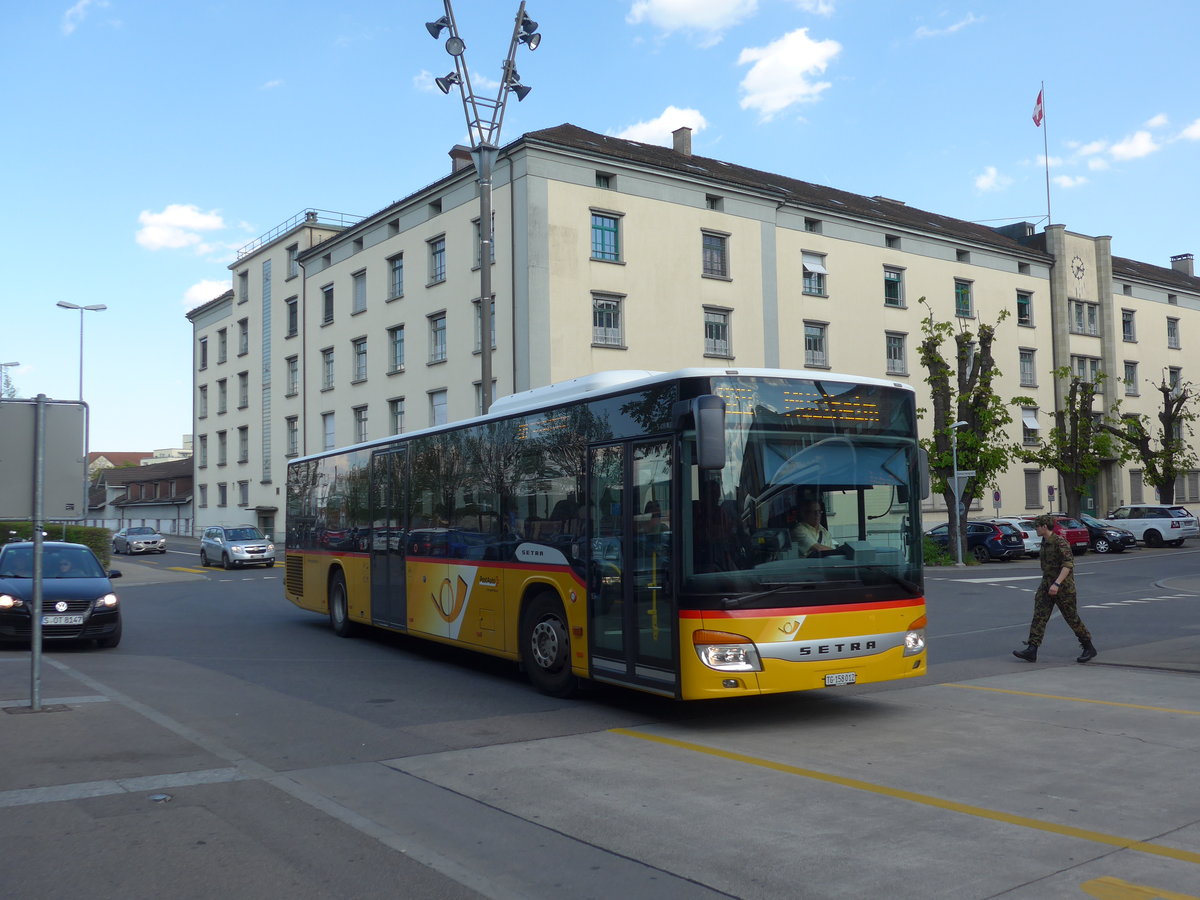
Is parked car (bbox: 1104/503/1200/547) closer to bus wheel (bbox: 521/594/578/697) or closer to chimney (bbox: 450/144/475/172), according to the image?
chimney (bbox: 450/144/475/172)

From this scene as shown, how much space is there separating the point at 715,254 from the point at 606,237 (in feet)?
17.1

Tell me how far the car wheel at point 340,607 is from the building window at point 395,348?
2853 cm

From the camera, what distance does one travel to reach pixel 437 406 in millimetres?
42031

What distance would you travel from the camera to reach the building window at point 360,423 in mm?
47281

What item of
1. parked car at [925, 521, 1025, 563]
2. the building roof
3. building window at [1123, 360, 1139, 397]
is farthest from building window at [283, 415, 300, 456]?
building window at [1123, 360, 1139, 397]

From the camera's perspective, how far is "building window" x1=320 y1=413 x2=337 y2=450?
4994 cm

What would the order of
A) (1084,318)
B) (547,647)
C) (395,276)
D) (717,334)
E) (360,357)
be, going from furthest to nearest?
(1084,318) → (360,357) → (395,276) → (717,334) → (547,647)

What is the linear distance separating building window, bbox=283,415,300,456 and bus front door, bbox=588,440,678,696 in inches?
1781

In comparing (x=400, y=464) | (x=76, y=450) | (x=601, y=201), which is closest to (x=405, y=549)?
(x=400, y=464)

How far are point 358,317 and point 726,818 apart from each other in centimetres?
4344

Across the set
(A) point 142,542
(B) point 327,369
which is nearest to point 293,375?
(B) point 327,369

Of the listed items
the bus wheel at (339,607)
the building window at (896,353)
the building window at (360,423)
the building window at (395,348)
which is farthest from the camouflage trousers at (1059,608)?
the building window at (360,423)

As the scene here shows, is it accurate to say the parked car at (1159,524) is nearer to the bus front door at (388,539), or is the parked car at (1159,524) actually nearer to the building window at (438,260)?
the building window at (438,260)

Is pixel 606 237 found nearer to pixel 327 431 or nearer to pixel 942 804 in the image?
pixel 327 431
